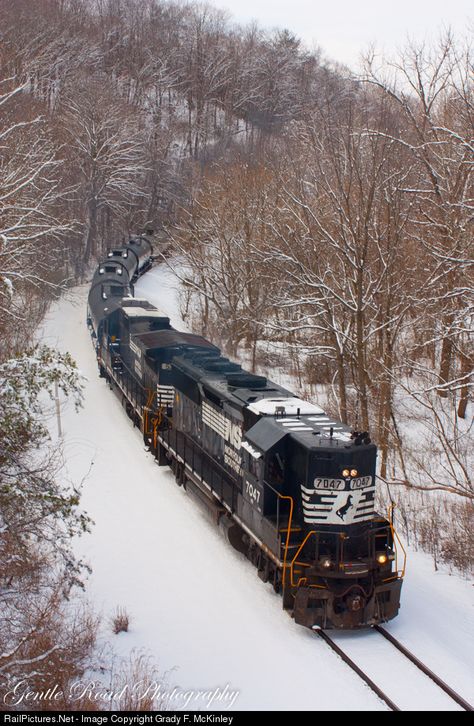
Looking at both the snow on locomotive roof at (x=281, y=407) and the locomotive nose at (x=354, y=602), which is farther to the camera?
the snow on locomotive roof at (x=281, y=407)

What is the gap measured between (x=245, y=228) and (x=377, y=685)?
22879 mm

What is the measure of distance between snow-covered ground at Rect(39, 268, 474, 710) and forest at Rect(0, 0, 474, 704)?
105 cm

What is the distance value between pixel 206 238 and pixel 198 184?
6295 millimetres

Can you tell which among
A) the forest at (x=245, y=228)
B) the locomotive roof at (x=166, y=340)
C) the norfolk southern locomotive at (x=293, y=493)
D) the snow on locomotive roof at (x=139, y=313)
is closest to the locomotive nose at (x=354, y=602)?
the norfolk southern locomotive at (x=293, y=493)

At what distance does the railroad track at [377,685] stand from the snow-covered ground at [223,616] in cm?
11

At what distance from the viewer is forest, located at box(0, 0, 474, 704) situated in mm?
11594

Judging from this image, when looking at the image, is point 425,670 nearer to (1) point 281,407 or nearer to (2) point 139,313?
(1) point 281,407

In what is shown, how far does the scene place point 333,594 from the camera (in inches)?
427

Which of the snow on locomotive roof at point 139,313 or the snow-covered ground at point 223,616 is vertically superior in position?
the snow on locomotive roof at point 139,313

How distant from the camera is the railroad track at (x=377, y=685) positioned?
357 inches

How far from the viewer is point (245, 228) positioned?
30.0 metres

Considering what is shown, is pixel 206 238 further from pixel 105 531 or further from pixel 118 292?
pixel 105 531

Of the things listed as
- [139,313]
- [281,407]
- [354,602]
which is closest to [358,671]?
[354,602]

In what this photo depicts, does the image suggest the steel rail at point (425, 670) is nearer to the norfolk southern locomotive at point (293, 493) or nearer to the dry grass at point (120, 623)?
the norfolk southern locomotive at point (293, 493)
